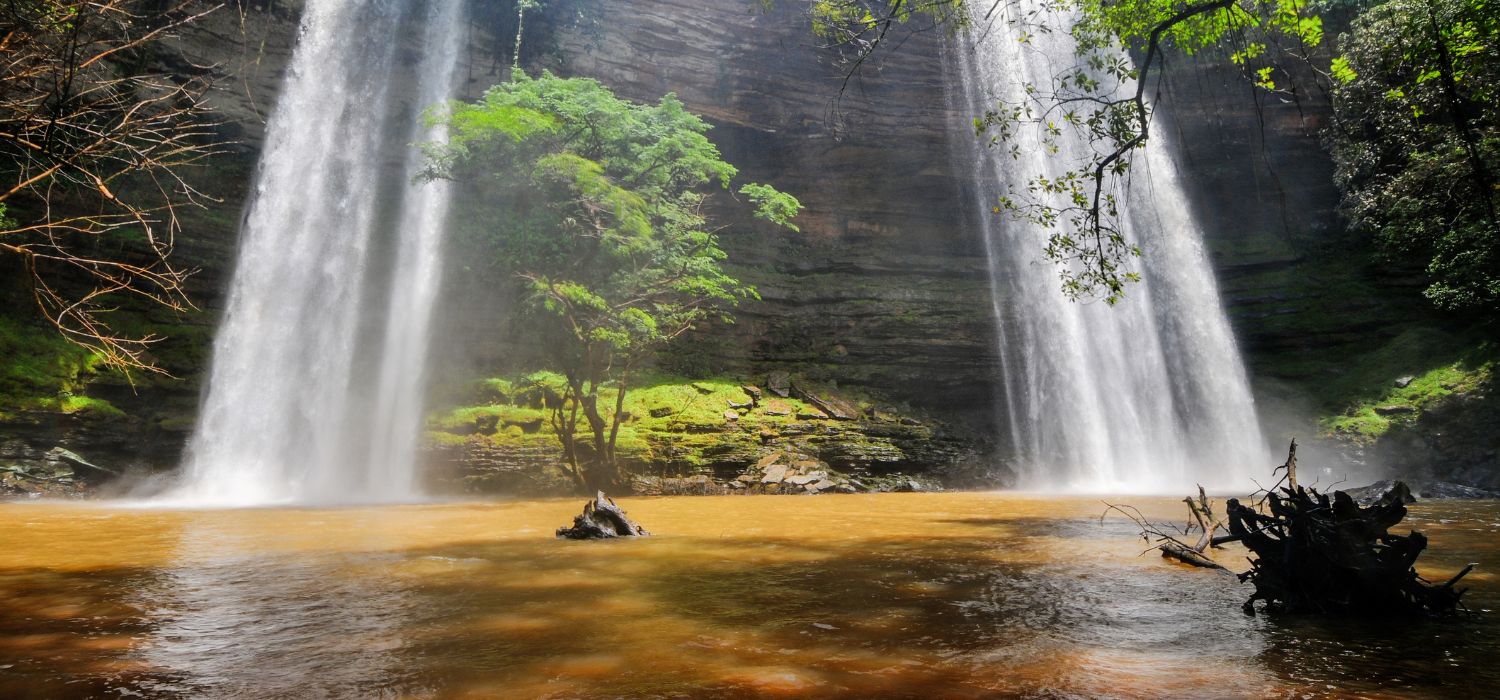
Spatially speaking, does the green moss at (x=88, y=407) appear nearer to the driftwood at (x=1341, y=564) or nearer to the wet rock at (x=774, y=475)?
the wet rock at (x=774, y=475)

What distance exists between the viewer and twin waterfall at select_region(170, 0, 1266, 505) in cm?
1630

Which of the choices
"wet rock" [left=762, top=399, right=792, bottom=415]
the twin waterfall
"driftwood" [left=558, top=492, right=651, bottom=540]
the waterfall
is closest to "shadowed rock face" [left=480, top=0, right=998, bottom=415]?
the twin waterfall

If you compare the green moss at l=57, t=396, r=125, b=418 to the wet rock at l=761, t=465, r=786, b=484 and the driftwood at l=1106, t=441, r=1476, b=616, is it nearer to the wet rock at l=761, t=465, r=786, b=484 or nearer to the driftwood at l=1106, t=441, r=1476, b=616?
the wet rock at l=761, t=465, r=786, b=484

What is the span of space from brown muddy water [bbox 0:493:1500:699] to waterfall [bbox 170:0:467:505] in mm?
9209

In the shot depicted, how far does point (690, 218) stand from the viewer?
16.6 m

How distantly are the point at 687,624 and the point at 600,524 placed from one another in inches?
158

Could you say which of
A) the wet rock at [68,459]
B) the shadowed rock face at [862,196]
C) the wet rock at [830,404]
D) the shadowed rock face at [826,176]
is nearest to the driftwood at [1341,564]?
the wet rock at [830,404]

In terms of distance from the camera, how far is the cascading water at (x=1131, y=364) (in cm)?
1817

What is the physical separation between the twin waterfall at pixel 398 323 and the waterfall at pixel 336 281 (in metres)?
0.04

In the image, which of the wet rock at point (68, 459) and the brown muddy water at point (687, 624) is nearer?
the brown muddy water at point (687, 624)

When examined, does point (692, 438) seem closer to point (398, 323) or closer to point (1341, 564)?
point (398, 323)

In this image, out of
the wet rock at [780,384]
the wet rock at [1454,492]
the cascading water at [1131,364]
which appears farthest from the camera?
the wet rock at [780,384]

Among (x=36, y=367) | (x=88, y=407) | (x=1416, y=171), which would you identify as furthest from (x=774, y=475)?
(x=1416, y=171)

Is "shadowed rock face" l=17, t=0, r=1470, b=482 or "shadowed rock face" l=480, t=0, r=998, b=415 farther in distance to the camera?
"shadowed rock face" l=480, t=0, r=998, b=415
